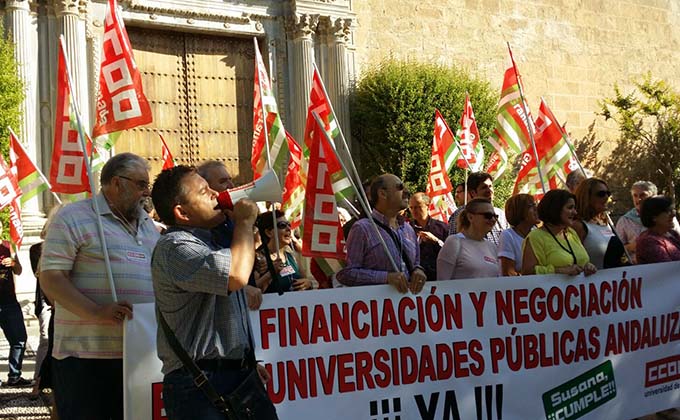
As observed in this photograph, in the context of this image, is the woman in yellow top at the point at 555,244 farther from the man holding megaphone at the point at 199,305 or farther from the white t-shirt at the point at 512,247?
the man holding megaphone at the point at 199,305

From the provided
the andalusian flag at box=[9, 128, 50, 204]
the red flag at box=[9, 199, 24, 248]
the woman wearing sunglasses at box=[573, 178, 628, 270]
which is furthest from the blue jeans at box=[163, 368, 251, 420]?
the red flag at box=[9, 199, 24, 248]

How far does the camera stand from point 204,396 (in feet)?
10.2

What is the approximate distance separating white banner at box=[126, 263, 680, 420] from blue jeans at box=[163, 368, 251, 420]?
0.86 m

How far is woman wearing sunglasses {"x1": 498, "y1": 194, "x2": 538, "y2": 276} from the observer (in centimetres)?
602

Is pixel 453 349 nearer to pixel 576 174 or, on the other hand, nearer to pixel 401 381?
pixel 401 381

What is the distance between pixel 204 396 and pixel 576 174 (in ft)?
19.4

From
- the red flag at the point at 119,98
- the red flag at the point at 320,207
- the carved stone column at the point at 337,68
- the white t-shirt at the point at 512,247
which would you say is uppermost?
the carved stone column at the point at 337,68

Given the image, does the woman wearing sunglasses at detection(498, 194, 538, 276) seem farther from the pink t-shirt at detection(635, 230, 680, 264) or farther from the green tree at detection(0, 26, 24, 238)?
the green tree at detection(0, 26, 24, 238)

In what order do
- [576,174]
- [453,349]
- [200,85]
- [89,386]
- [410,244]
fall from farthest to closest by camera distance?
[200,85] → [576,174] → [410,244] → [453,349] → [89,386]

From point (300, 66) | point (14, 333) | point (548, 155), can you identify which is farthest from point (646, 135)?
point (14, 333)

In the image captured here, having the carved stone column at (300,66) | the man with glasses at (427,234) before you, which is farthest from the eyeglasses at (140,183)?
the carved stone column at (300,66)

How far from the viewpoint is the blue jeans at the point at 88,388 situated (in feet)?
12.6

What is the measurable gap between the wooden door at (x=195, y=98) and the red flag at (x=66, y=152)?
8718 mm

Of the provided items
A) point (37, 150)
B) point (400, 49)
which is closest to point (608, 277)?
Answer: point (37, 150)
